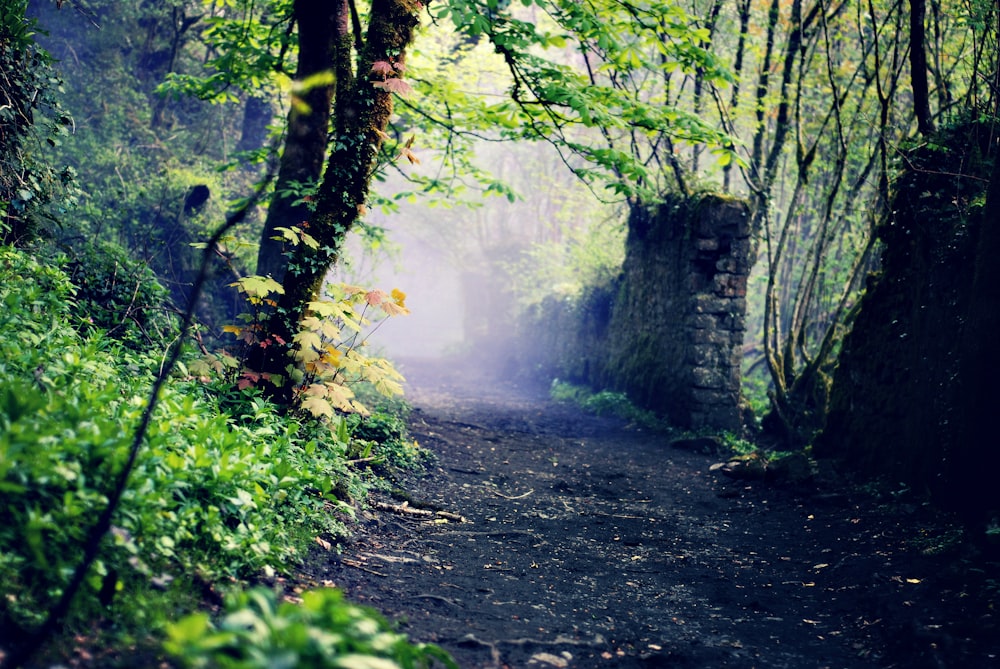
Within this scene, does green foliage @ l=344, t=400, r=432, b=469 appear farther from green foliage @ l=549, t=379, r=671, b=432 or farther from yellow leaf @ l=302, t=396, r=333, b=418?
green foliage @ l=549, t=379, r=671, b=432

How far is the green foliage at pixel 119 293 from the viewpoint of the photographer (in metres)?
5.60

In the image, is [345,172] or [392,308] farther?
[345,172]

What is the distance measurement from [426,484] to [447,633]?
310 cm

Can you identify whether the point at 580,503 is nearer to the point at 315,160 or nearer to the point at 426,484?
the point at 426,484

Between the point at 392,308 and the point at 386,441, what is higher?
the point at 392,308

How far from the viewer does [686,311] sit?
9969 mm

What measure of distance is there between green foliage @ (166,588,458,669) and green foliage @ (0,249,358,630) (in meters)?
0.75

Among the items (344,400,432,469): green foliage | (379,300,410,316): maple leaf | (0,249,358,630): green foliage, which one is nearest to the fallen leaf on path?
(0,249,358,630): green foliage

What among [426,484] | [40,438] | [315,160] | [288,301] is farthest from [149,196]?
[40,438]

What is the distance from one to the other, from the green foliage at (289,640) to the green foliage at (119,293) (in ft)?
14.0

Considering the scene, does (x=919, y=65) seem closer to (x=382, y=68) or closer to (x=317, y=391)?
(x=382, y=68)

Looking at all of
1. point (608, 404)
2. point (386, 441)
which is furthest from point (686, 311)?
point (386, 441)

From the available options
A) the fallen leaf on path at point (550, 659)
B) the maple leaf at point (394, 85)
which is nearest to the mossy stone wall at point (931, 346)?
the fallen leaf on path at point (550, 659)

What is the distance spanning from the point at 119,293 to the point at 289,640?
531 cm
